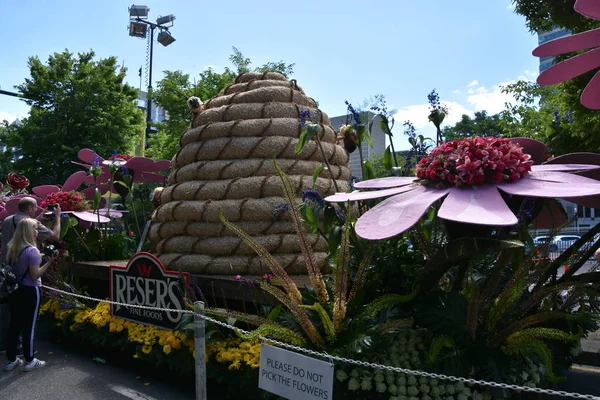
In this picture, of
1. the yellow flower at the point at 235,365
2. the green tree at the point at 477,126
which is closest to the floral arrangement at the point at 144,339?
the yellow flower at the point at 235,365

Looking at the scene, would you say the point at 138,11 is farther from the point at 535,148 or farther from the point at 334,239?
the point at 535,148

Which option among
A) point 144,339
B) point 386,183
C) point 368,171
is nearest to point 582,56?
point 386,183

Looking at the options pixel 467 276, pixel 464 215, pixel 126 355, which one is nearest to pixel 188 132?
pixel 126 355

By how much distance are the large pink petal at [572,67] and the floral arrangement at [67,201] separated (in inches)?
216

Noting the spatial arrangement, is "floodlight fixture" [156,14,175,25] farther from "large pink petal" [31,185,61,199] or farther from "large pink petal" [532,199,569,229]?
"large pink petal" [532,199,569,229]

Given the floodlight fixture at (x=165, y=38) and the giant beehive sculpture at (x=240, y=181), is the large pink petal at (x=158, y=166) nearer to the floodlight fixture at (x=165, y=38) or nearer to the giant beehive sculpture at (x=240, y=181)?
the giant beehive sculpture at (x=240, y=181)

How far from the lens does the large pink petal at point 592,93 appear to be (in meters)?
2.56

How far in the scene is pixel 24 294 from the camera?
4723mm

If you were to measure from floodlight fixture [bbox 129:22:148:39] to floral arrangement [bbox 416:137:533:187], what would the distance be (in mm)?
28239

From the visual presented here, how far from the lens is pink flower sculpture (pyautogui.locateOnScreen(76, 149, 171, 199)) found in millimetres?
6676

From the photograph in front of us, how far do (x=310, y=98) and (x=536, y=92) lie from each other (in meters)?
7.83

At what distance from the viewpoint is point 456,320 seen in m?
2.80

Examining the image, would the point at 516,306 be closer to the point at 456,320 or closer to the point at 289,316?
the point at 456,320

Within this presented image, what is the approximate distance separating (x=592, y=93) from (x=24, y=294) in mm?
4819
